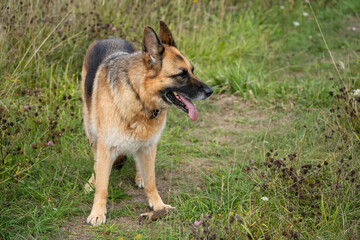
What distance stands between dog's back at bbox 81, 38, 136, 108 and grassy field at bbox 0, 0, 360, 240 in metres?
0.56

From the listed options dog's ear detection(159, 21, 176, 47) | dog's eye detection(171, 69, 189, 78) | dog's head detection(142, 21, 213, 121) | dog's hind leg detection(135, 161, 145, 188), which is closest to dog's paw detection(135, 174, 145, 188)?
dog's hind leg detection(135, 161, 145, 188)

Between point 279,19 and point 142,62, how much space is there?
571cm

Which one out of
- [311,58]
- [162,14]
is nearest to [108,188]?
[162,14]

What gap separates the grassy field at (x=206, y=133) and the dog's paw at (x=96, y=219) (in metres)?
0.06

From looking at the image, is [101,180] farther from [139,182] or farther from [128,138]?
[139,182]

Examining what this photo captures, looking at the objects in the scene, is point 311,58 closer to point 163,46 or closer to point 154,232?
point 163,46

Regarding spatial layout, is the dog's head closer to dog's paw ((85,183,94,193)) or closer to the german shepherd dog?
the german shepherd dog

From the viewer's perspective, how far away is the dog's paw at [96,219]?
11.1ft

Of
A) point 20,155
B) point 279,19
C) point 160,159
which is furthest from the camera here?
point 279,19

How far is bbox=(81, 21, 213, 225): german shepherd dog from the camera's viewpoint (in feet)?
10.9

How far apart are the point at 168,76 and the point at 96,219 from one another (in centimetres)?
129

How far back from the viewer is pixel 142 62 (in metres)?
3.38

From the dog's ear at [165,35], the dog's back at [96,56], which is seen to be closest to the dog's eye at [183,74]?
the dog's ear at [165,35]

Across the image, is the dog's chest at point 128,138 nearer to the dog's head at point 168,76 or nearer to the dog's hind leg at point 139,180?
the dog's head at point 168,76
